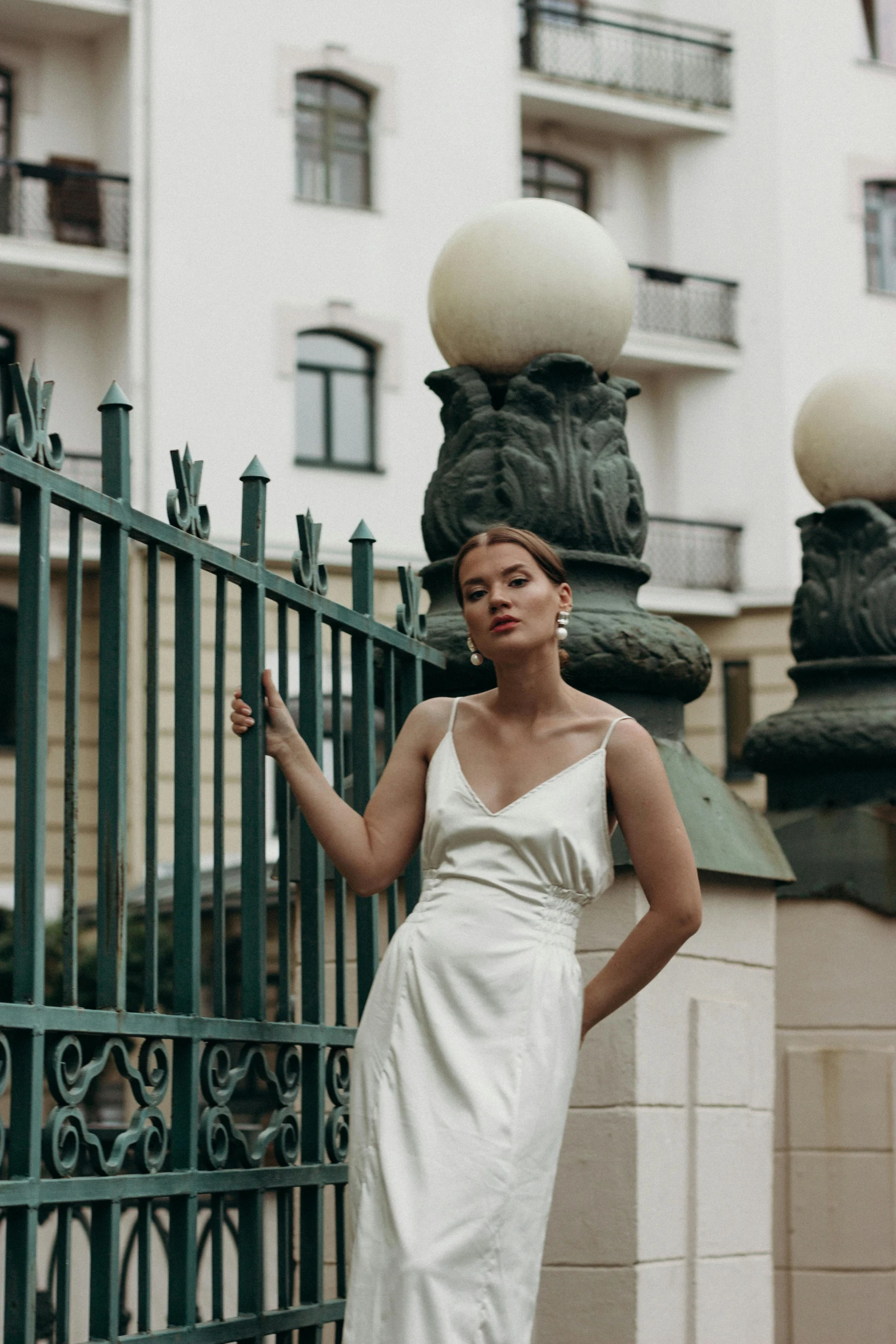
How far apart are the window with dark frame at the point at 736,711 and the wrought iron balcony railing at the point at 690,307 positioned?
14.1 ft

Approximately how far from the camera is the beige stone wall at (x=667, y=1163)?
187 inches

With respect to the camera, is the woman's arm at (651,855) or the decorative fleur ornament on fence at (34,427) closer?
the decorative fleur ornament on fence at (34,427)

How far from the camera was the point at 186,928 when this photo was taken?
12.5 feet

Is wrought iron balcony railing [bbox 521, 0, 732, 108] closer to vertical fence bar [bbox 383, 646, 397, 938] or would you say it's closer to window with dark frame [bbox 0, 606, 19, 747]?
window with dark frame [bbox 0, 606, 19, 747]

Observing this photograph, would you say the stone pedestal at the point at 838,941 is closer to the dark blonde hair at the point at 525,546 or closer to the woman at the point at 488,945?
the woman at the point at 488,945

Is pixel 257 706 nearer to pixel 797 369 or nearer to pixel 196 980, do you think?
pixel 196 980

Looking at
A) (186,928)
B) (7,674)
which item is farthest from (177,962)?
(7,674)

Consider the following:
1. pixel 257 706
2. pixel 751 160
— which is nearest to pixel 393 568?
pixel 751 160

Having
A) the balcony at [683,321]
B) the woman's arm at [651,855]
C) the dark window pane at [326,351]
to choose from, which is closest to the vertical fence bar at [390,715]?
the woman's arm at [651,855]

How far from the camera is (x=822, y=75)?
27.0 metres

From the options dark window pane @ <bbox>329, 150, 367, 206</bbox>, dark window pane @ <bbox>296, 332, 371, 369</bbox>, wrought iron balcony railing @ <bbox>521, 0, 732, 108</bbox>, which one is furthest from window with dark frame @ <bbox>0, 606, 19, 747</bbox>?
wrought iron balcony railing @ <bbox>521, 0, 732, 108</bbox>

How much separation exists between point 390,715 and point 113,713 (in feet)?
4.43

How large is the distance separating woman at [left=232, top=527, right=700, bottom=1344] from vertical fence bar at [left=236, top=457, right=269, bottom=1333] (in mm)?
172

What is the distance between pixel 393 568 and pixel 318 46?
596 cm
